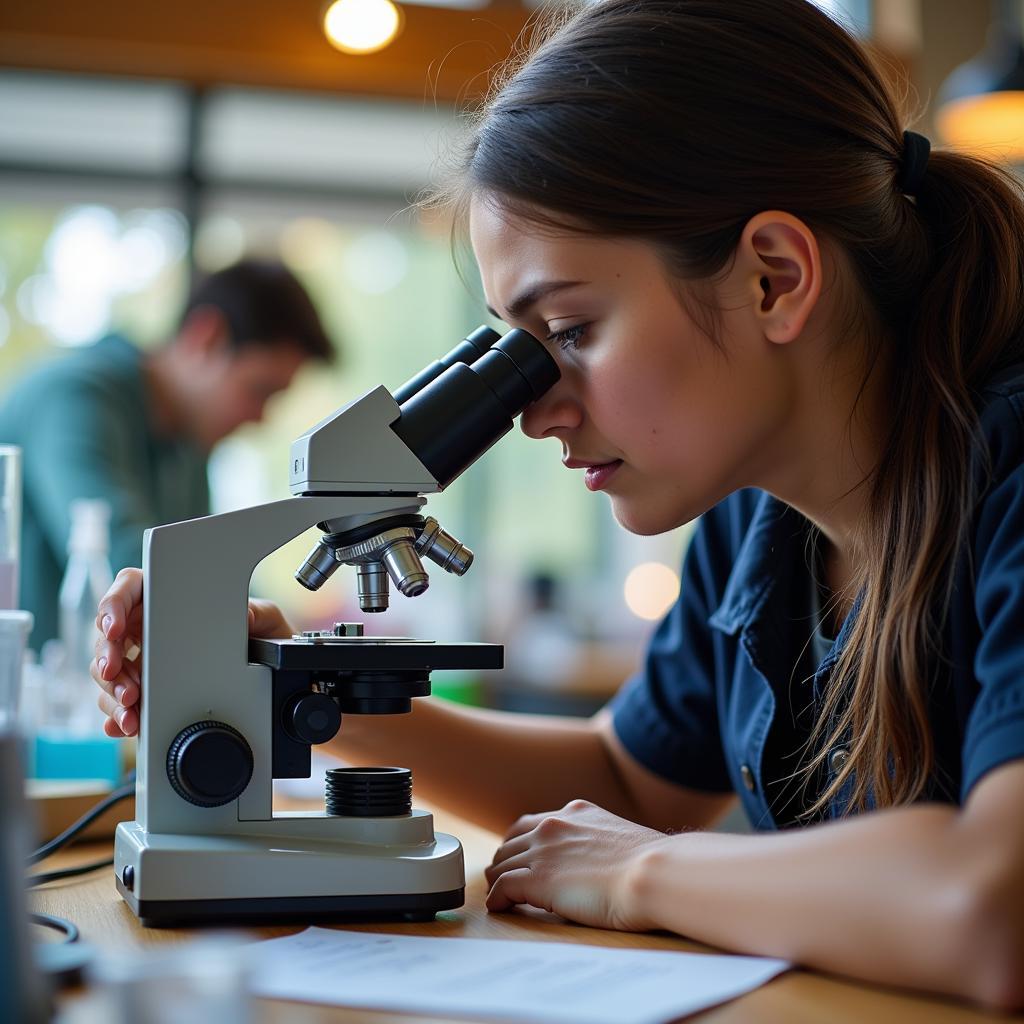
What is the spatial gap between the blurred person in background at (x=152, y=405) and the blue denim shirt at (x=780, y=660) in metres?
1.31

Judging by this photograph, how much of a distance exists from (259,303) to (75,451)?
0.60m

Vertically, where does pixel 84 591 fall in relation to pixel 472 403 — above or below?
below

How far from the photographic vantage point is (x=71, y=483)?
2.40 metres

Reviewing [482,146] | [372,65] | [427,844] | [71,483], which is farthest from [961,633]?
[372,65]

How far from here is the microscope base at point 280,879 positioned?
3.09 ft

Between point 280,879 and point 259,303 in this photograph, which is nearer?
point 280,879

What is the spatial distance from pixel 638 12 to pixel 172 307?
12.3 feet

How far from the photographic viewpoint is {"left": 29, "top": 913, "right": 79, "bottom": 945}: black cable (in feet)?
2.85

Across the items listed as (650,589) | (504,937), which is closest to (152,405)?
(504,937)

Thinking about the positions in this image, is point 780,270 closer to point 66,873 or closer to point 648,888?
point 648,888

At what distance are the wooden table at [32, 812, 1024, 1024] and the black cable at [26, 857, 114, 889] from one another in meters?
0.01

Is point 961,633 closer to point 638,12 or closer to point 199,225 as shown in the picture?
point 638,12

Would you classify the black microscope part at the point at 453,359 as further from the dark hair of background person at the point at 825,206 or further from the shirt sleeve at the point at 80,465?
the shirt sleeve at the point at 80,465

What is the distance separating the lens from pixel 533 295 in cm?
113
